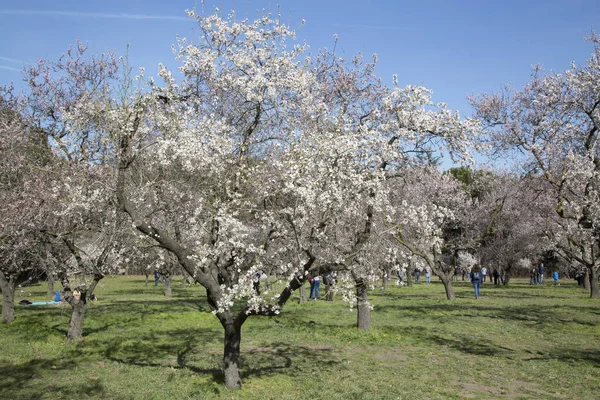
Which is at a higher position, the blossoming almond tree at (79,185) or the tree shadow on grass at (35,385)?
the blossoming almond tree at (79,185)

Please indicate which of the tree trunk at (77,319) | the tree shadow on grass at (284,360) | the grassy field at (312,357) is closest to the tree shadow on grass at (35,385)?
the grassy field at (312,357)

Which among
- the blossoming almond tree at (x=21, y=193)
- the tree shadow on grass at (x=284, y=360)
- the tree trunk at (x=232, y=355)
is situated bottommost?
the tree shadow on grass at (x=284, y=360)

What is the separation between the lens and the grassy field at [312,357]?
1064cm

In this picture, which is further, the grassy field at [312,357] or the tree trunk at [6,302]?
→ the tree trunk at [6,302]

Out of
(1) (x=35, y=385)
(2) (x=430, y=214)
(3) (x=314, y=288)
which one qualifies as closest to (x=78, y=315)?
(1) (x=35, y=385)

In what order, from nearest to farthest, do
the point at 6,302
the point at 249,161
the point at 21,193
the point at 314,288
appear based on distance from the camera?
the point at 249,161, the point at 21,193, the point at 6,302, the point at 314,288

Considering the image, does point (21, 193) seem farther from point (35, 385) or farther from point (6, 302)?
point (35, 385)

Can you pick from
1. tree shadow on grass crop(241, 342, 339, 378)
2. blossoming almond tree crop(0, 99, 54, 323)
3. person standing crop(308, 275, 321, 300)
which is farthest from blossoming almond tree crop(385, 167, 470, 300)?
blossoming almond tree crop(0, 99, 54, 323)

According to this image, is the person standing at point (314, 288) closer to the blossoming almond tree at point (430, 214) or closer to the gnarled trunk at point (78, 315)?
the blossoming almond tree at point (430, 214)

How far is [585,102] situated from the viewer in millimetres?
18641

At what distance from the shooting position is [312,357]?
1416cm

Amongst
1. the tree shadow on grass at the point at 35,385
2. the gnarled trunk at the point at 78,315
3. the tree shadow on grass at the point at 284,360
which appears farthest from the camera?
the gnarled trunk at the point at 78,315

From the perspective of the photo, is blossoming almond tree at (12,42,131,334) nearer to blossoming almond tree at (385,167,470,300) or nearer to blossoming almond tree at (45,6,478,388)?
blossoming almond tree at (45,6,478,388)

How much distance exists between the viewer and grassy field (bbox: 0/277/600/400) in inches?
419
